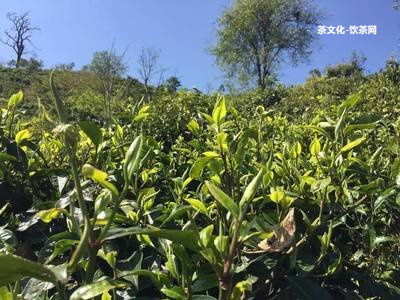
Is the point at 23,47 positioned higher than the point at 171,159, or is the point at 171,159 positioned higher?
the point at 23,47

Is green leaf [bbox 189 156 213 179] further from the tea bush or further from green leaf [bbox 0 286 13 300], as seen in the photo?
green leaf [bbox 0 286 13 300]

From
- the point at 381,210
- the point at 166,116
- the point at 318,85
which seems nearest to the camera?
the point at 381,210

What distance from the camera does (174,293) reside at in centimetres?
73

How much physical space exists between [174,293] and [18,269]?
28cm

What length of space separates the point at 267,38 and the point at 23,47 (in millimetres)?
24697

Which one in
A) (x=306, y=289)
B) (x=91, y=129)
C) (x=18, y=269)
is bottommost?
(x=306, y=289)

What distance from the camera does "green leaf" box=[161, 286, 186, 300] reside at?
0.73 metres

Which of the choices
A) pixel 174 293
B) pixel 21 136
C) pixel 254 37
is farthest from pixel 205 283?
pixel 254 37

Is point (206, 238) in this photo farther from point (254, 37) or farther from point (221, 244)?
point (254, 37)

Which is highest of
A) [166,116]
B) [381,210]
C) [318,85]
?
[318,85]

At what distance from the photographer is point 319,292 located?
32.9 inches

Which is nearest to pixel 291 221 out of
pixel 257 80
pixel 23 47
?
pixel 257 80

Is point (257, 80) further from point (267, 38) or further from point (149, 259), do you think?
point (149, 259)

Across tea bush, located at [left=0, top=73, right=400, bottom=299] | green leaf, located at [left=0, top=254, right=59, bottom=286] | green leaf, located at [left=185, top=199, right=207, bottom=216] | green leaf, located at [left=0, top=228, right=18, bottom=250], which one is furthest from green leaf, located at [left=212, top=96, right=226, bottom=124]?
green leaf, located at [left=0, top=254, right=59, bottom=286]
